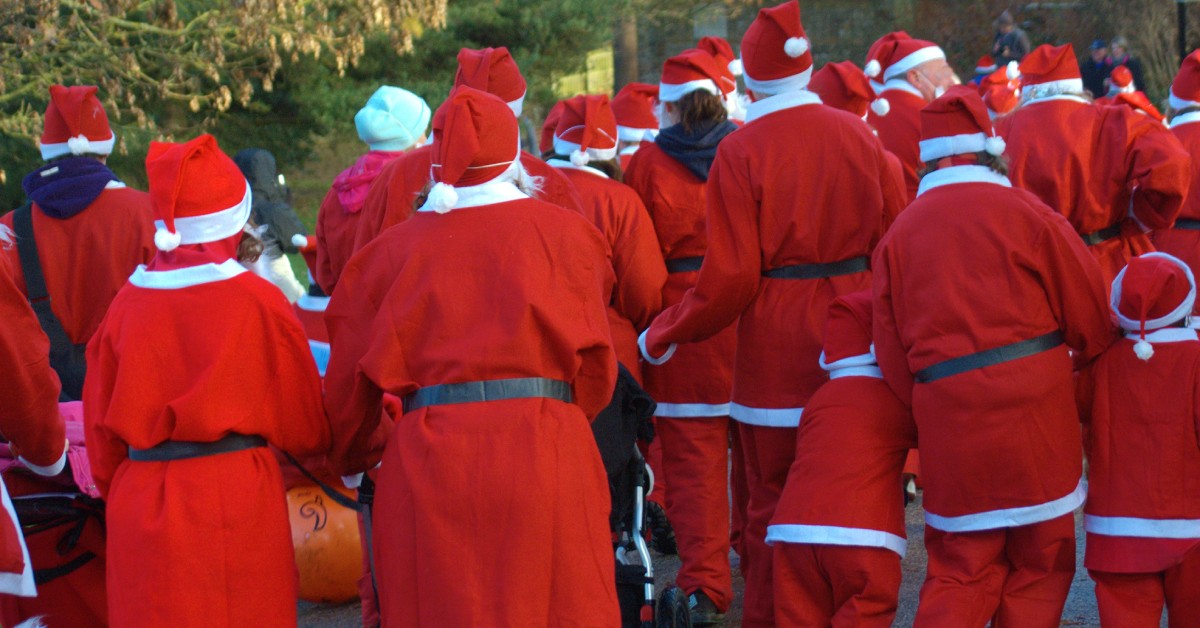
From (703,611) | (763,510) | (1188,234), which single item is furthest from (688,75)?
(1188,234)

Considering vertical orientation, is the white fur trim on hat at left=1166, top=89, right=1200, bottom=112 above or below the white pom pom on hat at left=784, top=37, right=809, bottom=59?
below

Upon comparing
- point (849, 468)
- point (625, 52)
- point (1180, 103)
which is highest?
point (849, 468)

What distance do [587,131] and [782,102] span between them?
1.15 metres

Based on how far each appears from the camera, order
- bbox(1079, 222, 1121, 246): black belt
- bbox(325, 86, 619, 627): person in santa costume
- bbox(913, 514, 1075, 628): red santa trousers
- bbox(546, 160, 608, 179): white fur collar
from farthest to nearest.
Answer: bbox(1079, 222, 1121, 246): black belt
bbox(546, 160, 608, 179): white fur collar
bbox(913, 514, 1075, 628): red santa trousers
bbox(325, 86, 619, 627): person in santa costume

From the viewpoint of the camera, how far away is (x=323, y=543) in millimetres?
5926

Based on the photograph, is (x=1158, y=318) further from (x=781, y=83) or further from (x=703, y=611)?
(x=703, y=611)

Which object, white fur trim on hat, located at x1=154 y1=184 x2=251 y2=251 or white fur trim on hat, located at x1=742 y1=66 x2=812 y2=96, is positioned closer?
white fur trim on hat, located at x1=154 y1=184 x2=251 y2=251

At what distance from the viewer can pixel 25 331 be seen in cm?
439

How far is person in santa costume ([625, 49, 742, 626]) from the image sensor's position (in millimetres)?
5590

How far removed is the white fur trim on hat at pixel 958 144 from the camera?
446 cm

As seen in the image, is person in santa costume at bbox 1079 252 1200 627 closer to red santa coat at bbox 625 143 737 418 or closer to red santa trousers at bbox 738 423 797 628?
red santa trousers at bbox 738 423 797 628

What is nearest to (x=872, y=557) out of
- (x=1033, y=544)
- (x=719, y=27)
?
(x=1033, y=544)

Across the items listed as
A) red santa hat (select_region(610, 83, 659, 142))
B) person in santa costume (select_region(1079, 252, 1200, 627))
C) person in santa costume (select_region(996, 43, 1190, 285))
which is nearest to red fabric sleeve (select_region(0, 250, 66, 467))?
person in santa costume (select_region(1079, 252, 1200, 627))

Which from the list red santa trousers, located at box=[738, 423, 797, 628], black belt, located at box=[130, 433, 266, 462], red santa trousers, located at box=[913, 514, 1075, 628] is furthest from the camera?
red santa trousers, located at box=[738, 423, 797, 628]
